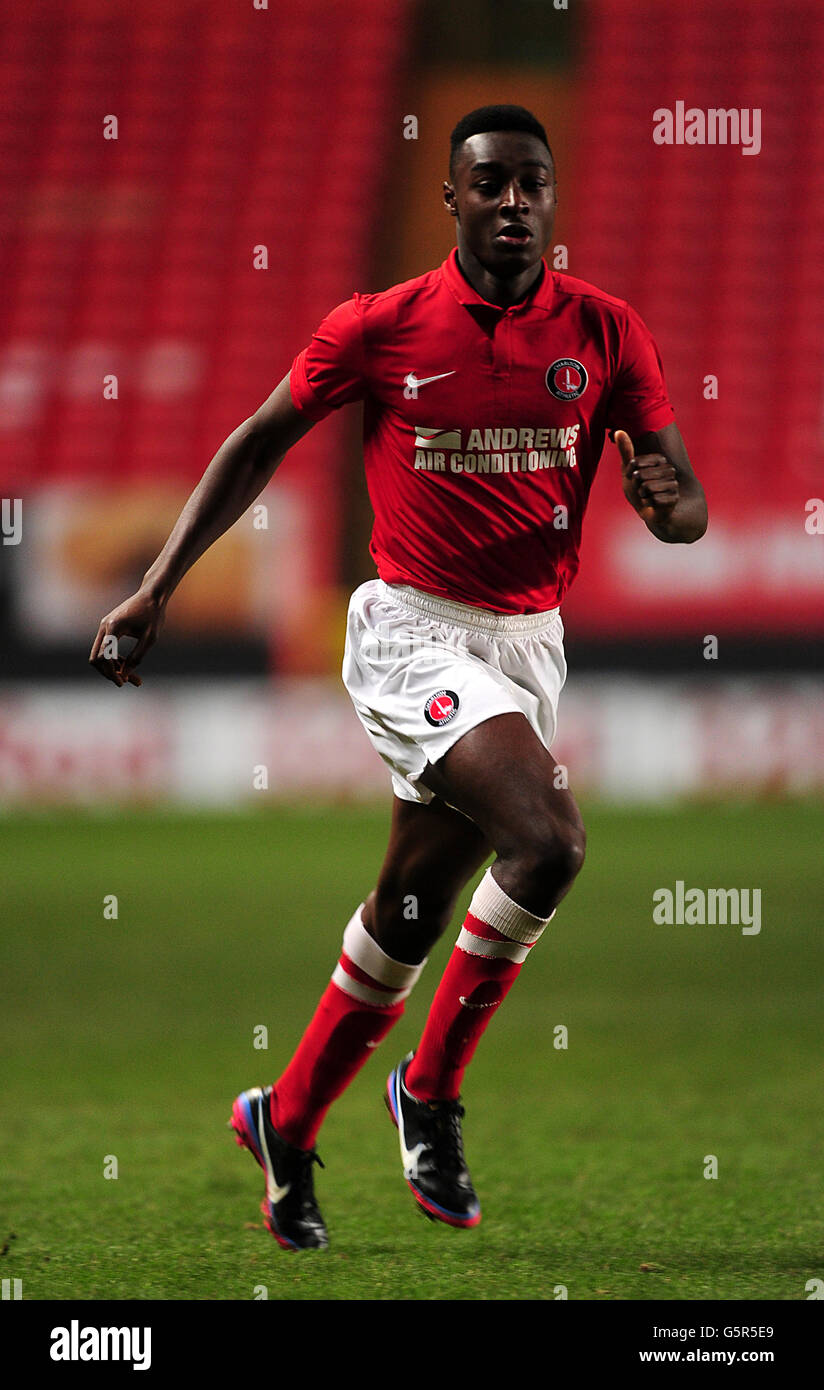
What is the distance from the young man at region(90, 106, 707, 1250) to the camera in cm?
294

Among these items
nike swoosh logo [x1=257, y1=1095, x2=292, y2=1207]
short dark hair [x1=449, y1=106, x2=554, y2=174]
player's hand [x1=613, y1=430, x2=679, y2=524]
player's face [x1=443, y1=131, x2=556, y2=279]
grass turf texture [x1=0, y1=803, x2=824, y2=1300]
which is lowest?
grass turf texture [x1=0, y1=803, x2=824, y2=1300]

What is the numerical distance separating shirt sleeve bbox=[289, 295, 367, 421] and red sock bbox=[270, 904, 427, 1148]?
982mm

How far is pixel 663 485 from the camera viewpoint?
2.98 meters

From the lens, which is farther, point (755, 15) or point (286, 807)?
point (755, 15)

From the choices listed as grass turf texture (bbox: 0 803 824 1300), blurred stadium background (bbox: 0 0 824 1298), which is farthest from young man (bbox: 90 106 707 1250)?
blurred stadium background (bbox: 0 0 824 1298)

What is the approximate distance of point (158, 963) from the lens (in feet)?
20.3

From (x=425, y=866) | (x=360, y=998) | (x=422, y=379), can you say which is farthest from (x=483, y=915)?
(x=422, y=379)

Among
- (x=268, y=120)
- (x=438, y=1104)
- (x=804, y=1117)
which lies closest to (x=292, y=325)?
(x=268, y=120)

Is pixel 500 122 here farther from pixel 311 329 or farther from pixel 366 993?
pixel 311 329

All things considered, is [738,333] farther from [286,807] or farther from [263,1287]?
[263,1287]

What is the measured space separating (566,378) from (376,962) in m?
1.14

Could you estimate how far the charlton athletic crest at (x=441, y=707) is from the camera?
2.90 meters

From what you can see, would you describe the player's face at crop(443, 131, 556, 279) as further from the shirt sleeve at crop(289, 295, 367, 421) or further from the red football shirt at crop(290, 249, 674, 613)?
the shirt sleeve at crop(289, 295, 367, 421)
